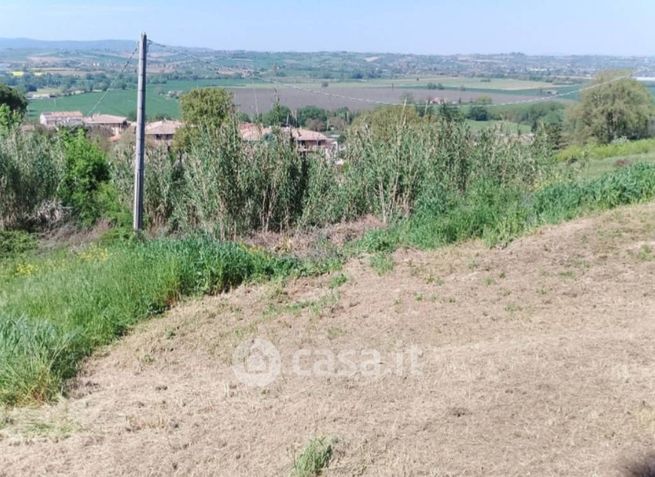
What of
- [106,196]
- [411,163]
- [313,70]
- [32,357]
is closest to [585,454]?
[32,357]

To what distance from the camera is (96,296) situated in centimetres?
582

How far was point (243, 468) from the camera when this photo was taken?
3.19m

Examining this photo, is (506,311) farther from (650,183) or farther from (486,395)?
(650,183)

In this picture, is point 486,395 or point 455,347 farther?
point 455,347

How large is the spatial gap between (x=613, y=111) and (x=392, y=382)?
1158 inches

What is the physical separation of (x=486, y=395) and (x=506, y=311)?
1.45m

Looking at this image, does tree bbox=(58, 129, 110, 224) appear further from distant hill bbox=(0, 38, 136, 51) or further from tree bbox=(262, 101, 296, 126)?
distant hill bbox=(0, 38, 136, 51)

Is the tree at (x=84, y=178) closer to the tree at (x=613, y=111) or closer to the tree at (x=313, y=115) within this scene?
the tree at (x=313, y=115)

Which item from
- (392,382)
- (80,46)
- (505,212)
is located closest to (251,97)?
(505,212)

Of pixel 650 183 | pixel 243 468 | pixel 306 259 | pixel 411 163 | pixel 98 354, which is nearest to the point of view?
pixel 243 468

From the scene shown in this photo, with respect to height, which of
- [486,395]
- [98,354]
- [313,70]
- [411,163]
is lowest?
[98,354]

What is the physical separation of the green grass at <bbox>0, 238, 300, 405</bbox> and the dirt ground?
21 centimetres

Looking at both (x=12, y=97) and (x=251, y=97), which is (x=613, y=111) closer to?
(x=251, y=97)

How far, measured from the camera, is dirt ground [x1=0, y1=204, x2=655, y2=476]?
327cm
